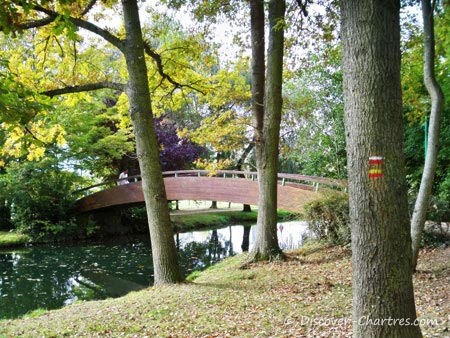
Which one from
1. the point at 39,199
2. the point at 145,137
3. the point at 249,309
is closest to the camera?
the point at 249,309

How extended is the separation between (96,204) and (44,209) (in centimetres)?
223

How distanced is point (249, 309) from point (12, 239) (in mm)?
13657

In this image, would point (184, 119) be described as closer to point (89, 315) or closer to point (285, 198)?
point (285, 198)

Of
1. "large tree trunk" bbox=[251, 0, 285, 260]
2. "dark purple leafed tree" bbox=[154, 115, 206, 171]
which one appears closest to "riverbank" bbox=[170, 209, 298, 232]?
"dark purple leafed tree" bbox=[154, 115, 206, 171]

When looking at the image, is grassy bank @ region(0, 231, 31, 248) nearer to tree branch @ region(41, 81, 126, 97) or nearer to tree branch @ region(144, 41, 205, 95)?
tree branch @ region(144, 41, 205, 95)

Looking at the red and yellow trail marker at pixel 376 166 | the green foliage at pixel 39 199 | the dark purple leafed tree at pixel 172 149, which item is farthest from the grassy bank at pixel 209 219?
the red and yellow trail marker at pixel 376 166

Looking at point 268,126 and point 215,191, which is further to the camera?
point 215,191

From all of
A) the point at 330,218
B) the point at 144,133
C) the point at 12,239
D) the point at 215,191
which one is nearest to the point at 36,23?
the point at 144,133

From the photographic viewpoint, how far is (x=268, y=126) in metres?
7.49

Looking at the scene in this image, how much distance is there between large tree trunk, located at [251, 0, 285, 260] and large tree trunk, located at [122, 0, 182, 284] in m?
2.04

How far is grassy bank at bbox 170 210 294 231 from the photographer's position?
770 inches

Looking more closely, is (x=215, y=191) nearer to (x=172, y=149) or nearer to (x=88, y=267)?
(x=88, y=267)

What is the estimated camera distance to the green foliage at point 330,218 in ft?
26.7

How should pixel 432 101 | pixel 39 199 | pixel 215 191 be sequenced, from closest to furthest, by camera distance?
1. pixel 432 101
2. pixel 215 191
3. pixel 39 199
